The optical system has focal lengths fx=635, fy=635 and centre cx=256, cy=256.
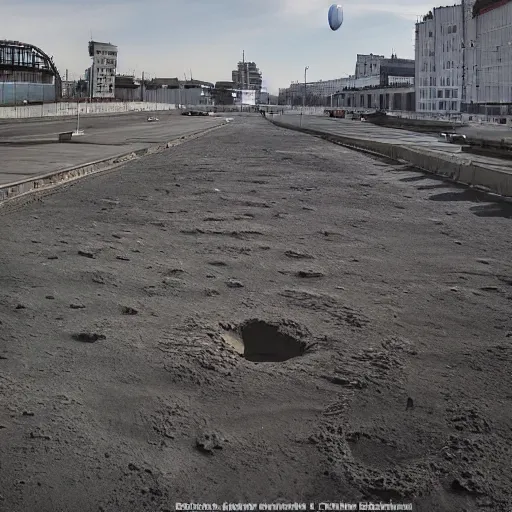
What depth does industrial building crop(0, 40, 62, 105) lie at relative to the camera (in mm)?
95750

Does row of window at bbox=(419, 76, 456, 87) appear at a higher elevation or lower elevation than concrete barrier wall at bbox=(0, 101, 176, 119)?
higher

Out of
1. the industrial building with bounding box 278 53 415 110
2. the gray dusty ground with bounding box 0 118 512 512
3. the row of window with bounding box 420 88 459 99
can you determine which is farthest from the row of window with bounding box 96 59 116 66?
the gray dusty ground with bounding box 0 118 512 512

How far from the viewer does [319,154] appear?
2472cm

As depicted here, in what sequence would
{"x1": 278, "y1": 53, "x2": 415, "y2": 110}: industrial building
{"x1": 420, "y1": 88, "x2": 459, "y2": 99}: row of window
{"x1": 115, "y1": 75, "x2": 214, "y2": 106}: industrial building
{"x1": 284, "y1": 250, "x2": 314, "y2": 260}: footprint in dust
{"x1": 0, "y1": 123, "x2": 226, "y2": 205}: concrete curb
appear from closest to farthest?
{"x1": 284, "y1": 250, "x2": 314, "y2": 260}: footprint in dust
{"x1": 0, "y1": 123, "x2": 226, "y2": 205}: concrete curb
{"x1": 420, "y1": 88, "x2": 459, "y2": 99}: row of window
{"x1": 278, "y1": 53, "x2": 415, "y2": 110}: industrial building
{"x1": 115, "y1": 75, "x2": 214, "y2": 106}: industrial building

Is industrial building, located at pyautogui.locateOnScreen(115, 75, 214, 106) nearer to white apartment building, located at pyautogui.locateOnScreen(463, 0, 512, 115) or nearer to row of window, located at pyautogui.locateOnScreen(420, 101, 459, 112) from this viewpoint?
row of window, located at pyautogui.locateOnScreen(420, 101, 459, 112)

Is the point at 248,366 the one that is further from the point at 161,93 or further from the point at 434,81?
the point at 161,93

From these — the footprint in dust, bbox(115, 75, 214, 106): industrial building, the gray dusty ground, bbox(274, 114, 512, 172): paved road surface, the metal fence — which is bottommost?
the gray dusty ground

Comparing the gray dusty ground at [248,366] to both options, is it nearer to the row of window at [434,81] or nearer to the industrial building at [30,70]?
the industrial building at [30,70]

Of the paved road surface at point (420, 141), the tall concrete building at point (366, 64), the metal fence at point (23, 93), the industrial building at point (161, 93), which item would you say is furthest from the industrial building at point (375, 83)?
the paved road surface at point (420, 141)

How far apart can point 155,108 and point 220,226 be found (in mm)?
133447

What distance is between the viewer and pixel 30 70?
113 meters

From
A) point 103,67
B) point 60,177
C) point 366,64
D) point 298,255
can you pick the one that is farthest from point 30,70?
point 298,255

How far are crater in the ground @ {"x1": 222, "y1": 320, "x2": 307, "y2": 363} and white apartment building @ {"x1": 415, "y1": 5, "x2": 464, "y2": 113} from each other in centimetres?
10505

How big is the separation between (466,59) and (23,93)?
6744 cm
